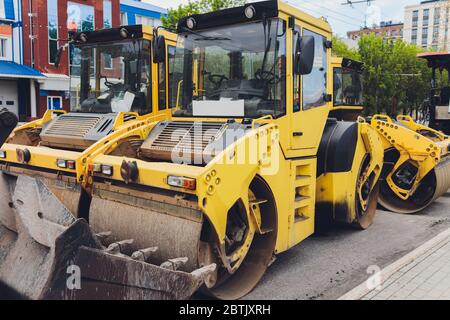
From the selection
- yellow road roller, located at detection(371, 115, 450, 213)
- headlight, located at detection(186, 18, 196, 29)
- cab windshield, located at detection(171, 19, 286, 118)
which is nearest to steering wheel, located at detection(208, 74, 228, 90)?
cab windshield, located at detection(171, 19, 286, 118)

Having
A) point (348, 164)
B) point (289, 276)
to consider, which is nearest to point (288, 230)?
point (289, 276)

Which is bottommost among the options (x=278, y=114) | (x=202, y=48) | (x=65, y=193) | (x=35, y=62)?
(x=65, y=193)

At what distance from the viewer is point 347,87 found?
1295cm

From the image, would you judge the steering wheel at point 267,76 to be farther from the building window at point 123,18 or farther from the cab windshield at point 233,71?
the building window at point 123,18

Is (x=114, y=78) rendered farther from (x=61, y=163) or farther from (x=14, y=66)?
(x=14, y=66)

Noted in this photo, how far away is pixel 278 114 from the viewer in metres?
4.92

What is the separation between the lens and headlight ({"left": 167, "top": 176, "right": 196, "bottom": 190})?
378 centimetres

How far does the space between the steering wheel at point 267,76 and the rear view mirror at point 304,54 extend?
0.26 meters

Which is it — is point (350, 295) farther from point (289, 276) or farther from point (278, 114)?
point (278, 114)

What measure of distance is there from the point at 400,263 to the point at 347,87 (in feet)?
28.0

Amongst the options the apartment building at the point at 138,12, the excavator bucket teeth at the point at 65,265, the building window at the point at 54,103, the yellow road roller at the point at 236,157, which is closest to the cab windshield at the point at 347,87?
the yellow road roller at the point at 236,157

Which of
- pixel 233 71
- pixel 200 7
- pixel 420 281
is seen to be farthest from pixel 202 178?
pixel 200 7

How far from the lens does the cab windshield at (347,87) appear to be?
487 inches
